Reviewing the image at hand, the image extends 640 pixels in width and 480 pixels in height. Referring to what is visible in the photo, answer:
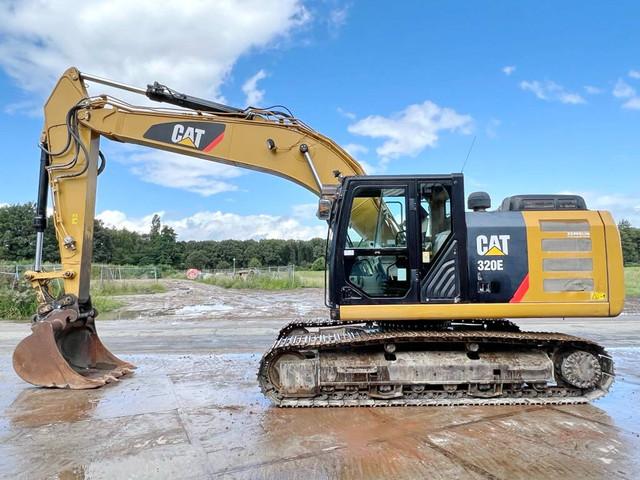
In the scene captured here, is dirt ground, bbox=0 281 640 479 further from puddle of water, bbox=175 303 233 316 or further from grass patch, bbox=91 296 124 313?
grass patch, bbox=91 296 124 313

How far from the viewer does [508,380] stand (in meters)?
5.56

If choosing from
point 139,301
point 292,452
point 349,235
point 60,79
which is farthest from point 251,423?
point 139,301

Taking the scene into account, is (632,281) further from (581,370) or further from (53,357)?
(53,357)

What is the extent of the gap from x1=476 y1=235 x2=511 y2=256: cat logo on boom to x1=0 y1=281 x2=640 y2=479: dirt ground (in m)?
1.74

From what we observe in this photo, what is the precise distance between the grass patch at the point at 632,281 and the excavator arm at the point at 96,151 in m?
15.5

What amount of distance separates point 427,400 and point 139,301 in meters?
19.4

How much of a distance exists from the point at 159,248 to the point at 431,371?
112935mm

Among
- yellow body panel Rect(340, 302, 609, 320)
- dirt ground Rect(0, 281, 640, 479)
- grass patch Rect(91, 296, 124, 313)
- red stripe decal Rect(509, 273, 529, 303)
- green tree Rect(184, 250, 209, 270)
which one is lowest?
dirt ground Rect(0, 281, 640, 479)

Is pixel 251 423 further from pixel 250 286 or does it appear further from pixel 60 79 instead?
pixel 250 286

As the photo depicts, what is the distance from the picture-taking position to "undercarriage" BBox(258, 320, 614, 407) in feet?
18.1

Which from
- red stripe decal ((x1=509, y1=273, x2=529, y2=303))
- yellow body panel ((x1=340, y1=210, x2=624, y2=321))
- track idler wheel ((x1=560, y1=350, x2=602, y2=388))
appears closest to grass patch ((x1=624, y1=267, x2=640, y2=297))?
yellow body panel ((x1=340, y1=210, x2=624, y2=321))

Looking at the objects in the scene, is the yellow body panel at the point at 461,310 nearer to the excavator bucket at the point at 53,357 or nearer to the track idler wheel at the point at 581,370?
the track idler wheel at the point at 581,370

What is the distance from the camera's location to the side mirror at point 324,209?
602 cm

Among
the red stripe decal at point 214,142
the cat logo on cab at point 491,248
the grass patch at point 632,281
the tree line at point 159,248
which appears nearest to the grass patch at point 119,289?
the red stripe decal at point 214,142
